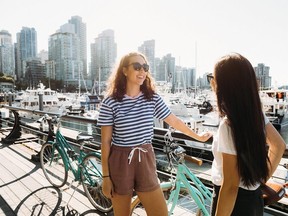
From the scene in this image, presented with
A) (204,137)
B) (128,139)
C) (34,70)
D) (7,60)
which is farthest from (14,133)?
(7,60)

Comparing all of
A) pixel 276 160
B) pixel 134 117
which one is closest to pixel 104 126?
pixel 134 117

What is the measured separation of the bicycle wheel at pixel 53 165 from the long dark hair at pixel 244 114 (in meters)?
3.27

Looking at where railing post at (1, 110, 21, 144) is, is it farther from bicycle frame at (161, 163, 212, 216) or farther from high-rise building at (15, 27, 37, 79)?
high-rise building at (15, 27, 37, 79)

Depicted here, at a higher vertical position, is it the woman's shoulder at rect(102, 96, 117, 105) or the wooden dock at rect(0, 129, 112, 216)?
the woman's shoulder at rect(102, 96, 117, 105)

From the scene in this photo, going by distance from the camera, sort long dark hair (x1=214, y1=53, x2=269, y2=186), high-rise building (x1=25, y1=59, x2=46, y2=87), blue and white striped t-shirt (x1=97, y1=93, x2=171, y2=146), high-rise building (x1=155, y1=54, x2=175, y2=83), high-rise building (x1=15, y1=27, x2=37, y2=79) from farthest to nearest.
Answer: high-rise building (x1=15, y1=27, x2=37, y2=79) → high-rise building (x1=155, y1=54, x2=175, y2=83) → high-rise building (x1=25, y1=59, x2=46, y2=87) → blue and white striped t-shirt (x1=97, y1=93, x2=171, y2=146) → long dark hair (x1=214, y1=53, x2=269, y2=186)

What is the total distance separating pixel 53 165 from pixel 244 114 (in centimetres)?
388

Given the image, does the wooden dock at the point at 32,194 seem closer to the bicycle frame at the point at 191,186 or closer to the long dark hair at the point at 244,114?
the bicycle frame at the point at 191,186

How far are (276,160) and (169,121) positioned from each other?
104 centimetres

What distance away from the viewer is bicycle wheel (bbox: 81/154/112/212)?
332 cm

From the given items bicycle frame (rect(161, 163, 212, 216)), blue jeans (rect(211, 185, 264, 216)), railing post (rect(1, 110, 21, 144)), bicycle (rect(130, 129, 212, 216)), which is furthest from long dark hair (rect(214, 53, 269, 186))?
railing post (rect(1, 110, 21, 144))

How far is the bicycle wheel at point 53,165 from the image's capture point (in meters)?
4.17

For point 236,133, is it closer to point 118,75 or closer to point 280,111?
point 118,75

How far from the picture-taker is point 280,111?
35625 mm

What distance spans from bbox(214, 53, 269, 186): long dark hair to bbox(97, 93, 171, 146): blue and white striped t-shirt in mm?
816
